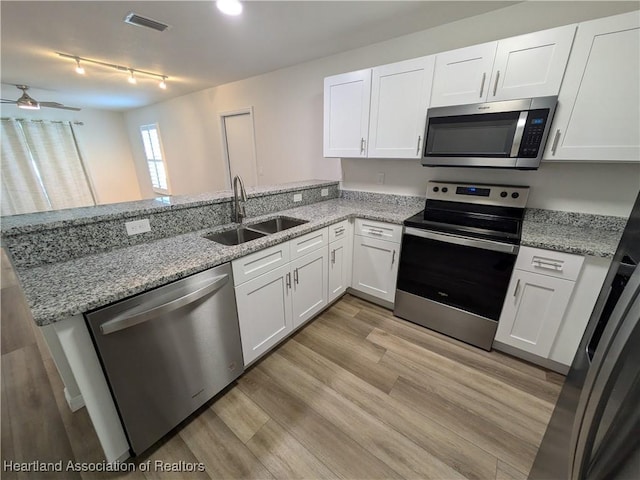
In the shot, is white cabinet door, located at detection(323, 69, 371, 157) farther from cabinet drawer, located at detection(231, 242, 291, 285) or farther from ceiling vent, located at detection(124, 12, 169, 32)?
ceiling vent, located at detection(124, 12, 169, 32)

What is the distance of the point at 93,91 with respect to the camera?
414 cm

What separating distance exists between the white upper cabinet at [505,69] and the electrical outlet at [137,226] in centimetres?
216

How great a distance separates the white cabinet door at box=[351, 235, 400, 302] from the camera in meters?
2.19

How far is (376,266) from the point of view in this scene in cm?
230

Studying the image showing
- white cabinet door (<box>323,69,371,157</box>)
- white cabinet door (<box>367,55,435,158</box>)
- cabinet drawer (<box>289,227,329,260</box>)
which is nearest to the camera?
cabinet drawer (<box>289,227,329,260</box>)

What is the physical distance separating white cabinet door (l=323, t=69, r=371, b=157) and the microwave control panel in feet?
3.76

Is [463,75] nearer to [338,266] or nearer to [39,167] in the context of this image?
[338,266]

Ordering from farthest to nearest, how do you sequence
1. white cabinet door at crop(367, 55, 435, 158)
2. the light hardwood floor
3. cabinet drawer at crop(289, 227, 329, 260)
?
white cabinet door at crop(367, 55, 435, 158) → cabinet drawer at crop(289, 227, 329, 260) → the light hardwood floor

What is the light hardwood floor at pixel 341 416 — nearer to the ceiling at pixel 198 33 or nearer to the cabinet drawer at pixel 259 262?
the cabinet drawer at pixel 259 262

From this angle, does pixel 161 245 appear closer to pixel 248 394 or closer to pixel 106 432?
pixel 106 432

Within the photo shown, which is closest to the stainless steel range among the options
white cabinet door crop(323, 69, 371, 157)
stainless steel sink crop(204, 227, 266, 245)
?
white cabinet door crop(323, 69, 371, 157)

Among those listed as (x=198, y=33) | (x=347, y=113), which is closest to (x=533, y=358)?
(x=347, y=113)

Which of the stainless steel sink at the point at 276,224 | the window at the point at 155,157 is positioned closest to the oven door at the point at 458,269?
the stainless steel sink at the point at 276,224

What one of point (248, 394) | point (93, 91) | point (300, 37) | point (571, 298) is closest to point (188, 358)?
point (248, 394)
